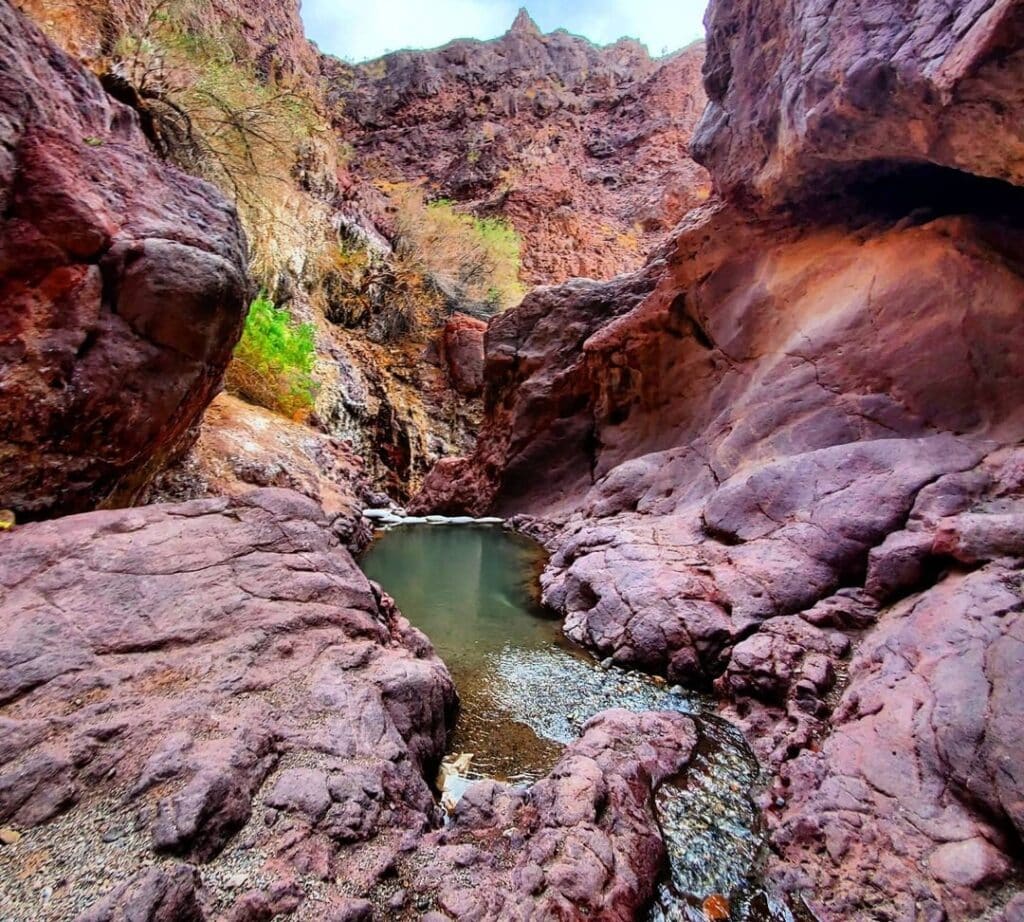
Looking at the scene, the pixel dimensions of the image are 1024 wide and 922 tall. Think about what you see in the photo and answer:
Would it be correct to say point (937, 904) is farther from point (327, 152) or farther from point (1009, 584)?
point (327, 152)

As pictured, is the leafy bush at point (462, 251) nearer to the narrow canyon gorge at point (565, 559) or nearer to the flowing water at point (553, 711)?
the narrow canyon gorge at point (565, 559)

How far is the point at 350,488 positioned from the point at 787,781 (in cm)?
933

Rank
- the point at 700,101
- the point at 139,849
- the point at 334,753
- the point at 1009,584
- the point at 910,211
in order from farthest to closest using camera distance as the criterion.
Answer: the point at 700,101 < the point at 910,211 < the point at 1009,584 < the point at 334,753 < the point at 139,849

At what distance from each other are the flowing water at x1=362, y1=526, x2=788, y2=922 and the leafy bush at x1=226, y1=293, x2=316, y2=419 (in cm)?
467

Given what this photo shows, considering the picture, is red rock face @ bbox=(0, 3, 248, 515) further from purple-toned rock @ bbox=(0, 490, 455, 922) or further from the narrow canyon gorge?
purple-toned rock @ bbox=(0, 490, 455, 922)

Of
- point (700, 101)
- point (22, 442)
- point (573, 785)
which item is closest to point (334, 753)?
point (573, 785)

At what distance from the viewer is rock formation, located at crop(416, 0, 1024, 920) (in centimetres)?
243

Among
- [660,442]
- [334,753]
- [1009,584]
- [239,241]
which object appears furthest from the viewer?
[660,442]

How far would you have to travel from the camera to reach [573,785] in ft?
8.28

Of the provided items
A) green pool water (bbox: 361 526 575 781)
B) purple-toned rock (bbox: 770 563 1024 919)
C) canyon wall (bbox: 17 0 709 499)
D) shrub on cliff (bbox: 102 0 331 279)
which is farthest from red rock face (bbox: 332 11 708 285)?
purple-toned rock (bbox: 770 563 1024 919)

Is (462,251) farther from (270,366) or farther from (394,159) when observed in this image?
(270,366)

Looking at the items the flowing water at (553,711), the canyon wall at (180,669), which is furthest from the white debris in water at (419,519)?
the canyon wall at (180,669)

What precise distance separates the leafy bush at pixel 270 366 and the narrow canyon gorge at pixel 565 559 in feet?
0.35

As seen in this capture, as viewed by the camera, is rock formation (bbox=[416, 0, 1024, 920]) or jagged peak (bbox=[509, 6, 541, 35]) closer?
rock formation (bbox=[416, 0, 1024, 920])
